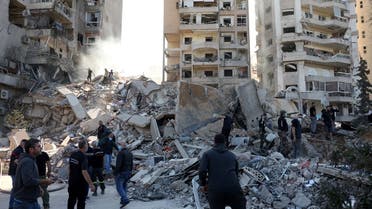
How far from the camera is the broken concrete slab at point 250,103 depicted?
1827 cm

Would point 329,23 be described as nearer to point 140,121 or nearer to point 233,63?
point 233,63

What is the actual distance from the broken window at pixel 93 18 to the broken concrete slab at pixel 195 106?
28457mm

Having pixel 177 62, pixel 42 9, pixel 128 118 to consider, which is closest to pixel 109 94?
pixel 128 118

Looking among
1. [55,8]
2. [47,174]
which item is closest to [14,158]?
[47,174]

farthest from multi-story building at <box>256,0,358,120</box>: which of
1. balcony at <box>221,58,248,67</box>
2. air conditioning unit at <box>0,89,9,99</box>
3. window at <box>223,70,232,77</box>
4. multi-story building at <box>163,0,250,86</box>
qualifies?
air conditioning unit at <box>0,89,9,99</box>

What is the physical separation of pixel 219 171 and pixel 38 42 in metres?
32.9

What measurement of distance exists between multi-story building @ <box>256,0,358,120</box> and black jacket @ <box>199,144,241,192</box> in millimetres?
34348

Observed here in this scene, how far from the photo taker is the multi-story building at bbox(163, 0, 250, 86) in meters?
43.8

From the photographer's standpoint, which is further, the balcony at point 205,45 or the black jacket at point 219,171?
the balcony at point 205,45

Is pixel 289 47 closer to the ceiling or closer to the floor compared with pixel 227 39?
closer to the floor

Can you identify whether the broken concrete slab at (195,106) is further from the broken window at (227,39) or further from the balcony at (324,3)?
the balcony at (324,3)

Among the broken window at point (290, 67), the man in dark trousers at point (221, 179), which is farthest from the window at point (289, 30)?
the man in dark trousers at point (221, 179)

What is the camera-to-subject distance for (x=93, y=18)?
4325 cm

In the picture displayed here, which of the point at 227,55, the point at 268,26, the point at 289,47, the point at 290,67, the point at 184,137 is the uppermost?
the point at 268,26
